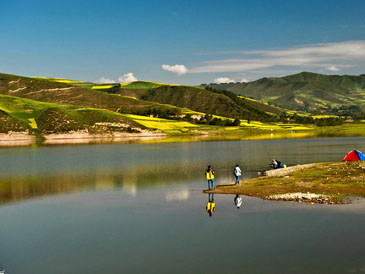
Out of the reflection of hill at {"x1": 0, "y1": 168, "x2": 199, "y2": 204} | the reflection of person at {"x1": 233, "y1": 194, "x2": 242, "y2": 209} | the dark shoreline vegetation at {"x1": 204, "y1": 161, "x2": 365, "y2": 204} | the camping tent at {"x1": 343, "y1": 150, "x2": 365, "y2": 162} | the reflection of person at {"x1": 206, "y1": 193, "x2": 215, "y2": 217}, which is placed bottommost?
the reflection of hill at {"x1": 0, "y1": 168, "x2": 199, "y2": 204}

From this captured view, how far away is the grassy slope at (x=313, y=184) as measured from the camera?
39.0m

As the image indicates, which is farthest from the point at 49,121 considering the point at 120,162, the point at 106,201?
the point at 106,201

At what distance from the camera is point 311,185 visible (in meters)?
41.4

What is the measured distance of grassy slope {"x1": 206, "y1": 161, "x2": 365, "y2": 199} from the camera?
3897 cm

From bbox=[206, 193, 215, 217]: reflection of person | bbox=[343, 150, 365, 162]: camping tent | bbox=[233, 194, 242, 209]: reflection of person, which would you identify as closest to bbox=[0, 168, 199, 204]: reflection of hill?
bbox=[206, 193, 215, 217]: reflection of person

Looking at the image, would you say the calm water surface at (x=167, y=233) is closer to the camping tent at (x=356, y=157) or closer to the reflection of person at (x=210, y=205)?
the reflection of person at (x=210, y=205)

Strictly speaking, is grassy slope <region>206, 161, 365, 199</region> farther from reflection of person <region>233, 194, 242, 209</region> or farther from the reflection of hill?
the reflection of hill

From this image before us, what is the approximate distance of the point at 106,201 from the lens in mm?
39125

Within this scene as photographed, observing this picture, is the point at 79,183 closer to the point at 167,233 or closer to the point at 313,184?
the point at 167,233

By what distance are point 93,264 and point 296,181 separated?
94.0 ft

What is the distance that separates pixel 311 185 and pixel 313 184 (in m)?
0.54

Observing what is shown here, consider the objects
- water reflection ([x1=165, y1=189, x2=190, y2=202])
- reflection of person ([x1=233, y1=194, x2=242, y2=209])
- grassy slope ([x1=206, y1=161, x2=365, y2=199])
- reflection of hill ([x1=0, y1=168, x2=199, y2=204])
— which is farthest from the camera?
reflection of hill ([x1=0, y1=168, x2=199, y2=204])

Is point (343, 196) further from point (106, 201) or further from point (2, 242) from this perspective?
point (2, 242)

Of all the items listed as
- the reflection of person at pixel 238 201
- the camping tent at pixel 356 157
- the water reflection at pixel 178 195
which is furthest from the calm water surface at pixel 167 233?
the camping tent at pixel 356 157
